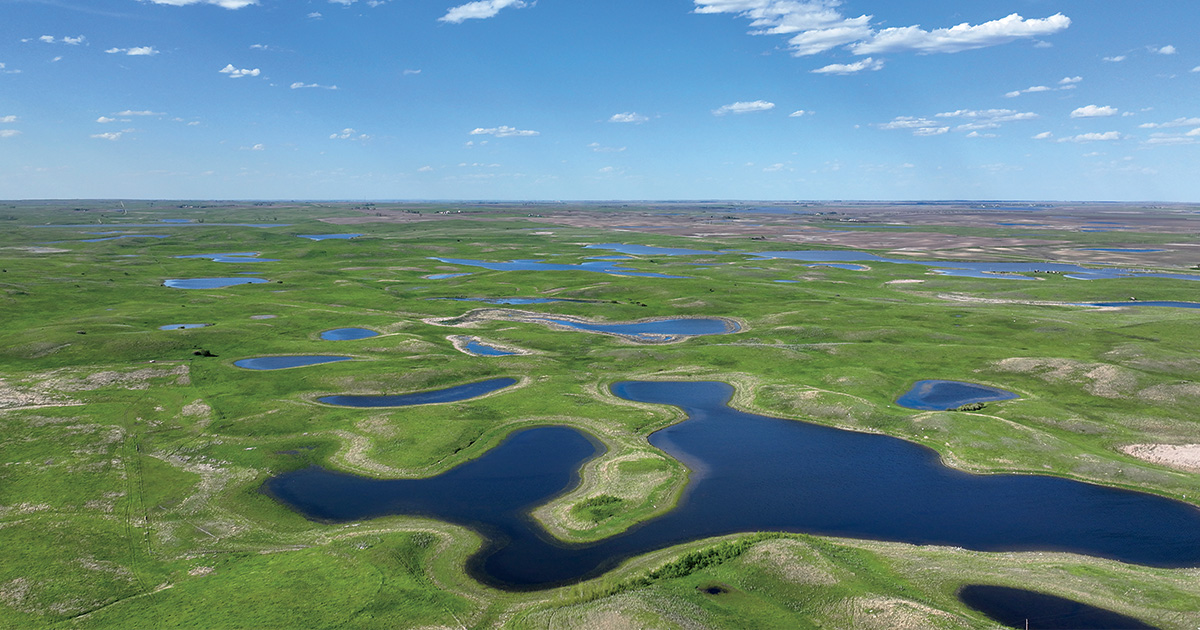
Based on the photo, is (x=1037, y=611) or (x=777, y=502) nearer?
(x=1037, y=611)

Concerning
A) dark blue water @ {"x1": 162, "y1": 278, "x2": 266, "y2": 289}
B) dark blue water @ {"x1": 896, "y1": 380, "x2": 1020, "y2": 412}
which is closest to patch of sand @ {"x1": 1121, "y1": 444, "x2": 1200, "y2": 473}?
dark blue water @ {"x1": 896, "y1": 380, "x2": 1020, "y2": 412}

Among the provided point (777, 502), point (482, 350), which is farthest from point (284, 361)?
point (777, 502)

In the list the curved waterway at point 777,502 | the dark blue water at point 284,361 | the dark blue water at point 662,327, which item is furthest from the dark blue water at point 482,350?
the curved waterway at point 777,502

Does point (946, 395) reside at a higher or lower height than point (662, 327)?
lower

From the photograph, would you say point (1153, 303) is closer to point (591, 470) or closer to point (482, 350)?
point (482, 350)

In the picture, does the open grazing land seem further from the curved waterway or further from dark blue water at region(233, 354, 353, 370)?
dark blue water at region(233, 354, 353, 370)

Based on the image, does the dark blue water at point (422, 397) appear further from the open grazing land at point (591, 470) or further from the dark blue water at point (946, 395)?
the dark blue water at point (946, 395)

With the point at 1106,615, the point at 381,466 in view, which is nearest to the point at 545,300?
the point at 381,466

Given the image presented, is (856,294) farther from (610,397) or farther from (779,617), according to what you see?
(779,617)
